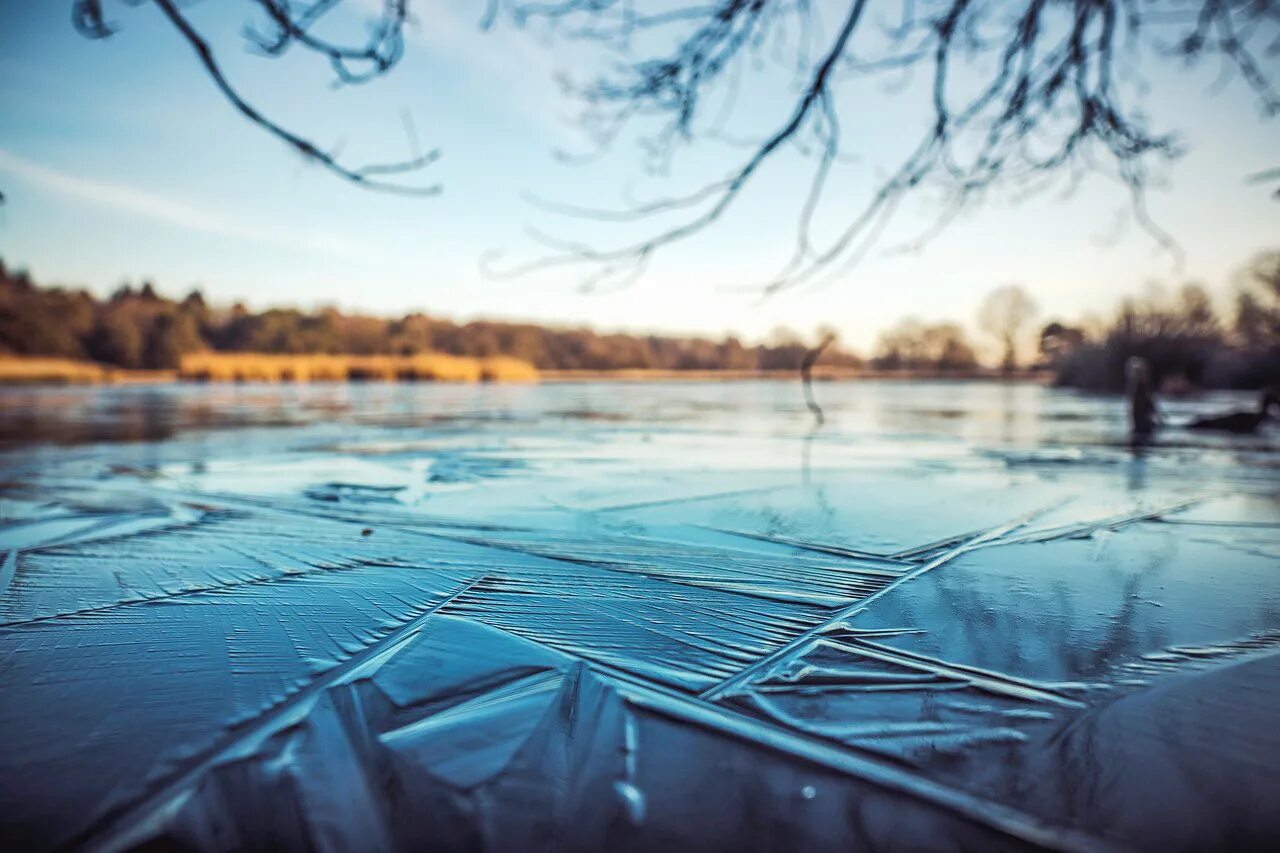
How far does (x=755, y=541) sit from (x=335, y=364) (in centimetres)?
2731

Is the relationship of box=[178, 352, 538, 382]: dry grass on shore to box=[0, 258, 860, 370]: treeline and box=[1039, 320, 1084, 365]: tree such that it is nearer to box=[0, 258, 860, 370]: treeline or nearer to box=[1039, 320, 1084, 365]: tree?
box=[0, 258, 860, 370]: treeline

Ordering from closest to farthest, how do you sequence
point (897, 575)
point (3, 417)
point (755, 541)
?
point (897, 575) < point (755, 541) < point (3, 417)

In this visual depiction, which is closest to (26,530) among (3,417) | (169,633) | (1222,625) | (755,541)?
(169,633)

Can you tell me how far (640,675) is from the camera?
1.13 metres

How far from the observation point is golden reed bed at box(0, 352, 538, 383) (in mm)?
24514

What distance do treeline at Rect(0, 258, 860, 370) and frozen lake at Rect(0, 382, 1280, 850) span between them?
2114cm

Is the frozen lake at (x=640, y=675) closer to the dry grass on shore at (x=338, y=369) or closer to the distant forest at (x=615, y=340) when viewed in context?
the distant forest at (x=615, y=340)

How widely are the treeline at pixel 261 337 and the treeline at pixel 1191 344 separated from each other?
9.40 m

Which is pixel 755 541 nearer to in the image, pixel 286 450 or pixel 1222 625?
pixel 1222 625

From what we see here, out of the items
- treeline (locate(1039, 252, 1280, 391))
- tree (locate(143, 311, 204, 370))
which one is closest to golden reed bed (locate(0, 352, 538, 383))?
tree (locate(143, 311, 204, 370))

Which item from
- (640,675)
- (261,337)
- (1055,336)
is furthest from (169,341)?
(1055,336)

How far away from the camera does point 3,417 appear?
333 inches

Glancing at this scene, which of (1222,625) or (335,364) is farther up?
(335,364)

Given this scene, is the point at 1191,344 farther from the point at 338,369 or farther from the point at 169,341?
the point at 169,341
